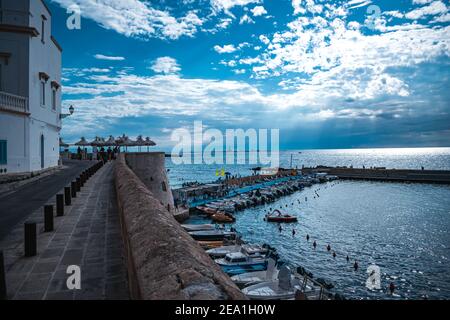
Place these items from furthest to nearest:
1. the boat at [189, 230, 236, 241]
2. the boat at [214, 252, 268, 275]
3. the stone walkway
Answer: the boat at [189, 230, 236, 241]
the boat at [214, 252, 268, 275]
the stone walkway

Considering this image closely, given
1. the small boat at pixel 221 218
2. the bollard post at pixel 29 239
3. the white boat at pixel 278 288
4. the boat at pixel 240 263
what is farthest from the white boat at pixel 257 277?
the small boat at pixel 221 218

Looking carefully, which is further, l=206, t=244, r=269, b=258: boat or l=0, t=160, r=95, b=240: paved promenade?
l=206, t=244, r=269, b=258: boat

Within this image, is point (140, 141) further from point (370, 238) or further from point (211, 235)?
point (370, 238)

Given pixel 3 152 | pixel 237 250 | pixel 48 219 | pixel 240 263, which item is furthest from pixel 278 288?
pixel 3 152

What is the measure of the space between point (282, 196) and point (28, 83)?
5221 cm

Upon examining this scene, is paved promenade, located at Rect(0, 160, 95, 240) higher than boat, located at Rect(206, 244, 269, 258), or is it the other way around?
paved promenade, located at Rect(0, 160, 95, 240)

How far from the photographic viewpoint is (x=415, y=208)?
49156mm

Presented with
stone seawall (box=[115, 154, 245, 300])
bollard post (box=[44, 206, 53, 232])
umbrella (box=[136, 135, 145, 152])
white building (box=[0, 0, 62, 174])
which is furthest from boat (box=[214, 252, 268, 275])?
umbrella (box=[136, 135, 145, 152])

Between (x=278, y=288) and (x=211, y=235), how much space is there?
13.9 metres

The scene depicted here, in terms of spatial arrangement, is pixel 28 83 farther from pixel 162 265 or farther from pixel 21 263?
pixel 162 265

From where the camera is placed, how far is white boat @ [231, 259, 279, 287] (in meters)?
19.0

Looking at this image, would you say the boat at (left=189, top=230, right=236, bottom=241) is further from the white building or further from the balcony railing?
the balcony railing

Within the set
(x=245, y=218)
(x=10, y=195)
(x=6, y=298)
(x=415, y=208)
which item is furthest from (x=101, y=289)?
(x=415, y=208)

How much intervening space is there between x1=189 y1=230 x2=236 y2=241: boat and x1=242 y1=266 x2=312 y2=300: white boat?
12794 millimetres
